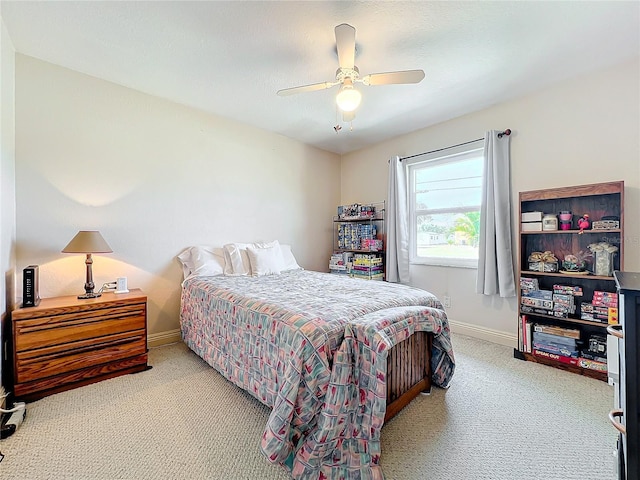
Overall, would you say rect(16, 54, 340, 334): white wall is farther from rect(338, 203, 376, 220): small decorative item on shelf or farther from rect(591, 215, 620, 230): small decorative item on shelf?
rect(591, 215, 620, 230): small decorative item on shelf

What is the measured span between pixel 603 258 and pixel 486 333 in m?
1.28

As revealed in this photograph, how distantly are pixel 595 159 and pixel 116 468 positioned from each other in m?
4.02

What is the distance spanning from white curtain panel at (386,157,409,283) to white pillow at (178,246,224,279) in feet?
7.20

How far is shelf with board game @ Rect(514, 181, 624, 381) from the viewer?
7.30 feet

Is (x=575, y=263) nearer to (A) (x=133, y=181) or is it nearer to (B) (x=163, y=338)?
(B) (x=163, y=338)

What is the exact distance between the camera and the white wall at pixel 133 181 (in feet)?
7.61

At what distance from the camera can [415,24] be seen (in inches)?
73.9

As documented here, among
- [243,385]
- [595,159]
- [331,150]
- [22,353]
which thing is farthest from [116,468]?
[331,150]

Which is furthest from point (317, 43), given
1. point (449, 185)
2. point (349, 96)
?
point (449, 185)

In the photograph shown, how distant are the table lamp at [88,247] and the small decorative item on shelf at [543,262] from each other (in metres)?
3.78

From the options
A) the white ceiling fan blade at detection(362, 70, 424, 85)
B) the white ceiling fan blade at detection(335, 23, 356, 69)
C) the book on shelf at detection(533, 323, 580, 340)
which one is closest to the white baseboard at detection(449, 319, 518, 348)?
the book on shelf at detection(533, 323, 580, 340)

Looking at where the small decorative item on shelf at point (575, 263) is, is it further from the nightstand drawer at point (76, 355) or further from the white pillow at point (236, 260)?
the nightstand drawer at point (76, 355)

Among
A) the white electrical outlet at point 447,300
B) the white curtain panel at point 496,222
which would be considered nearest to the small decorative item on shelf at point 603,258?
the white curtain panel at point 496,222

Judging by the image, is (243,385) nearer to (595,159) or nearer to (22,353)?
(22,353)
